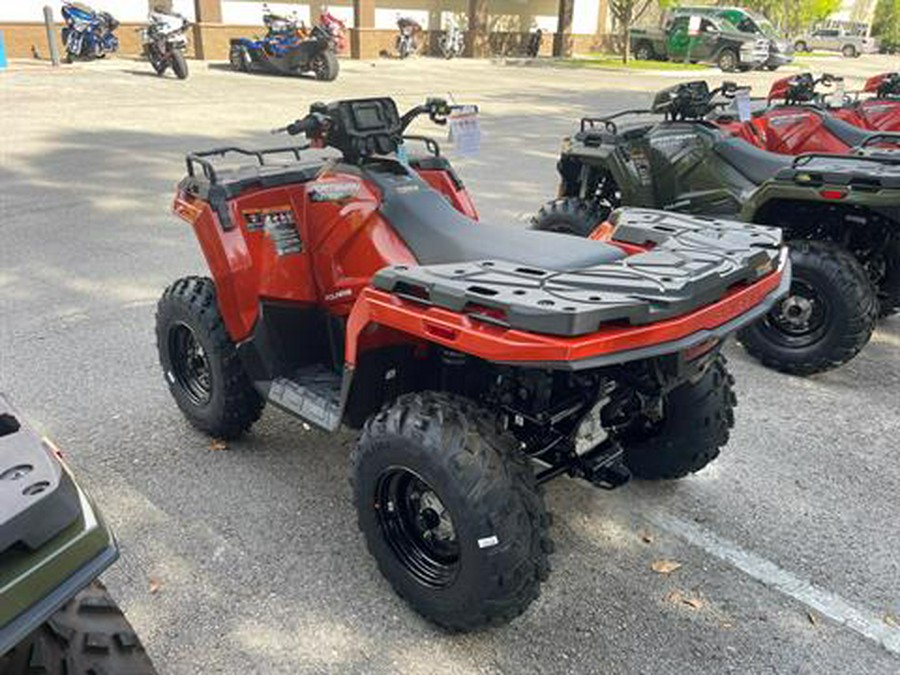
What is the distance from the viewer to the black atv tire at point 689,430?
9.85 feet

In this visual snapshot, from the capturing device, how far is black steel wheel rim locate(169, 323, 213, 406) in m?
3.49

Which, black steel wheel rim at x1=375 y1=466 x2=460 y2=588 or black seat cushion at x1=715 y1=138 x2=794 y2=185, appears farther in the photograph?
black seat cushion at x1=715 y1=138 x2=794 y2=185

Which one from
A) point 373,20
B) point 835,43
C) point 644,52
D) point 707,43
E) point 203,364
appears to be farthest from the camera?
point 835,43

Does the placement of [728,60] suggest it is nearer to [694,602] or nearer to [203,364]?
[203,364]

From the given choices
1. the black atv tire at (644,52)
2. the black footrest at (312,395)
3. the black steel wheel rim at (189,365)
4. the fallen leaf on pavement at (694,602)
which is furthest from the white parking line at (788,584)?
the black atv tire at (644,52)

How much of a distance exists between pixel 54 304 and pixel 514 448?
3.99 meters

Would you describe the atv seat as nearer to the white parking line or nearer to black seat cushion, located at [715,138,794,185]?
the white parking line

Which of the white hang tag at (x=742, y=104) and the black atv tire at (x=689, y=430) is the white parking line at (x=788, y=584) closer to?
the black atv tire at (x=689, y=430)

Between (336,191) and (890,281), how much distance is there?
3.65 m

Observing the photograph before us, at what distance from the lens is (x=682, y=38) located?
27969 millimetres

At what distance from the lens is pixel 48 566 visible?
113 centimetres

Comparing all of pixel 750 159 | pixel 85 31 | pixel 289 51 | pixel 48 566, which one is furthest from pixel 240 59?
pixel 48 566

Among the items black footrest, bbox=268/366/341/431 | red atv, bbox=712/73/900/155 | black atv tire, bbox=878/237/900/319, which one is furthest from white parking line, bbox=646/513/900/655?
red atv, bbox=712/73/900/155

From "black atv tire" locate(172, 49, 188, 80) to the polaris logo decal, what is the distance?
16.0 m
